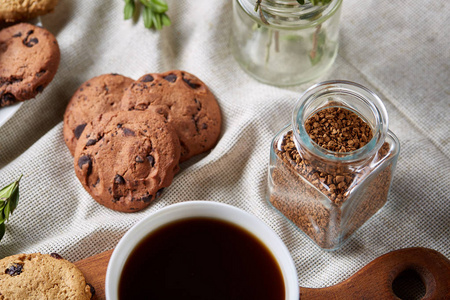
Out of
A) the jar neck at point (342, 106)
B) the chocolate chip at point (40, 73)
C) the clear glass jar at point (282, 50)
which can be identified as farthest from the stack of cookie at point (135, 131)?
the jar neck at point (342, 106)

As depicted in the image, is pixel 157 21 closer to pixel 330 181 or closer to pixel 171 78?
pixel 171 78

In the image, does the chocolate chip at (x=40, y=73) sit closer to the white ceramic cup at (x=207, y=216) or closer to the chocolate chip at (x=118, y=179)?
the chocolate chip at (x=118, y=179)

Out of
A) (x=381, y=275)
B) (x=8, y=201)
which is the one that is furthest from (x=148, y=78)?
(x=381, y=275)

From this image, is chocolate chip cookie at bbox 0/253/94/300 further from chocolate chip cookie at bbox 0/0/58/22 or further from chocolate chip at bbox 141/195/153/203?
chocolate chip cookie at bbox 0/0/58/22

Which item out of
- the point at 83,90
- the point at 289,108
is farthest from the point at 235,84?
the point at 83,90

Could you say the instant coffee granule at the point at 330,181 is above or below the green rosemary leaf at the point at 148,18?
below

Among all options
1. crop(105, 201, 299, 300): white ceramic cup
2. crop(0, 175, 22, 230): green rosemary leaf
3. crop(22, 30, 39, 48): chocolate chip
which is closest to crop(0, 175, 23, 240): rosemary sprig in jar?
crop(0, 175, 22, 230): green rosemary leaf

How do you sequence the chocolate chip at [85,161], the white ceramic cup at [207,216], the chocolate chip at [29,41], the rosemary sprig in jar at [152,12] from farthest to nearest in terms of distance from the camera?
the rosemary sprig in jar at [152,12]
the chocolate chip at [29,41]
the chocolate chip at [85,161]
the white ceramic cup at [207,216]

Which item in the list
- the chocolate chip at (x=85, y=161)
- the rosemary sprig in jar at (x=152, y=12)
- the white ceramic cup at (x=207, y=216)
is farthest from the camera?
the rosemary sprig in jar at (x=152, y=12)
